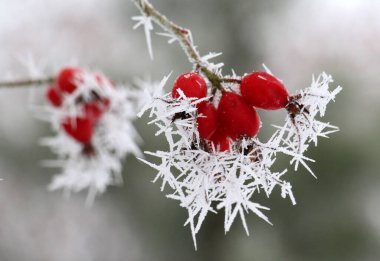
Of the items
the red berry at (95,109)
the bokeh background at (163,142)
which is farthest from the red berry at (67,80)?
the bokeh background at (163,142)

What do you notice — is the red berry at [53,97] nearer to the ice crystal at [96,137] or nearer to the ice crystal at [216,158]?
the ice crystal at [96,137]

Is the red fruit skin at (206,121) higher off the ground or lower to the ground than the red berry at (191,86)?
lower

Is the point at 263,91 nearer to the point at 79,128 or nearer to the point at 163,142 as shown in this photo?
the point at 79,128

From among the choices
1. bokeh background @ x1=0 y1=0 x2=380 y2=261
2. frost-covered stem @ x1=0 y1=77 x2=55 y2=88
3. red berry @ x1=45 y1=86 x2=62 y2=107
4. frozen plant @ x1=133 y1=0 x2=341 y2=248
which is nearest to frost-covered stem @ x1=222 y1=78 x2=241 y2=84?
frozen plant @ x1=133 y1=0 x2=341 y2=248

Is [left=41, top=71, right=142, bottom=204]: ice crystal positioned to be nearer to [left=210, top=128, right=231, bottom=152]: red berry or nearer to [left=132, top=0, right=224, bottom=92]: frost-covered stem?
[left=132, top=0, right=224, bottom=92]: frost-covered stem

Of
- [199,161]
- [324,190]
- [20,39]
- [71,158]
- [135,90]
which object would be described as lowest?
[199,161]

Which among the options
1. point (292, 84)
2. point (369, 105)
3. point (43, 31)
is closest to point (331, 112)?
point (369, 105)

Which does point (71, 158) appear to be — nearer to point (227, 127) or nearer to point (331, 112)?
point (227, 127)
